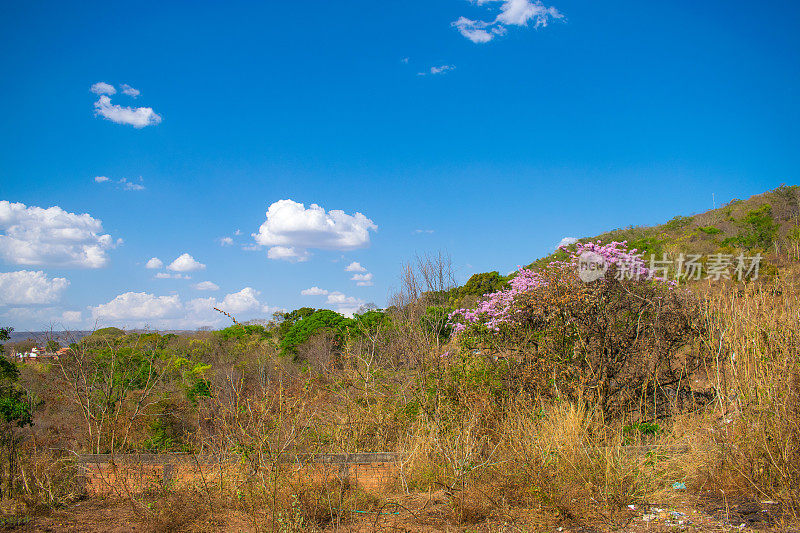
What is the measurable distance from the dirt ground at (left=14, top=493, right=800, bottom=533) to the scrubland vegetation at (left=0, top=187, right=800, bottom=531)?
0.10 feet

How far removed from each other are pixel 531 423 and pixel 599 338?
79.8 inches

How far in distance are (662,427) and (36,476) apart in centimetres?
736

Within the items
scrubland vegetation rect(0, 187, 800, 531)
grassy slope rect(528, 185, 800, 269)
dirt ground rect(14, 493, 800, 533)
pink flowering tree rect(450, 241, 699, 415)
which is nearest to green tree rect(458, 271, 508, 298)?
grassy slope rect(528, 185, 800, 269)

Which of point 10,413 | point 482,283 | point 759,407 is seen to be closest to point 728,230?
point 482,283

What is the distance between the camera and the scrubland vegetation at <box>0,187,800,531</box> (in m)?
4.61

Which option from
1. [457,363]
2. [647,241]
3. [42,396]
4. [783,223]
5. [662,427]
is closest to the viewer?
[662,427]

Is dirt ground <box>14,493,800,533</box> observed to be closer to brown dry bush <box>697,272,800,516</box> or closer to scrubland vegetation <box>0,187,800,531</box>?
scrubland vegetation <box>0,187,800,531</box>

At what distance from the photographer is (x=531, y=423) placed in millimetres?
5875

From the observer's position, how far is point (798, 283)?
24.0ft

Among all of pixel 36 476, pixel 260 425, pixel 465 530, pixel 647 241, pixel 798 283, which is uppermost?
pixel 647 241

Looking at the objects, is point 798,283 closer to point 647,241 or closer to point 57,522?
point 57,522

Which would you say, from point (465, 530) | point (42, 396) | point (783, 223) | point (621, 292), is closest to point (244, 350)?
point (42, 396)

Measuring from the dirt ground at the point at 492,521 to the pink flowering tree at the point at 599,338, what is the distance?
2236 millimetres

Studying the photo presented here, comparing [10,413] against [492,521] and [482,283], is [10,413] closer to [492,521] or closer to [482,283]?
[492,521]
